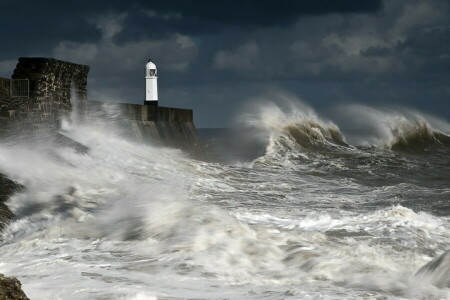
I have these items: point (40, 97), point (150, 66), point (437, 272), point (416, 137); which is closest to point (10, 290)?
point (437, 272)

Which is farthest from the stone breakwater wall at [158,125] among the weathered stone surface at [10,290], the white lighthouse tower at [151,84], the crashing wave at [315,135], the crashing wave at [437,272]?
the weathered stone surface at [10,290]

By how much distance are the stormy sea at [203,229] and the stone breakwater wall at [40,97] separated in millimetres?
301

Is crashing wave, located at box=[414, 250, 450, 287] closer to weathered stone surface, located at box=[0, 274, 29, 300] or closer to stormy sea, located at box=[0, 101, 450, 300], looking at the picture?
stormy sea, located at box=[0, 101, 450, 300]

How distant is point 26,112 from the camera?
31.4 feet

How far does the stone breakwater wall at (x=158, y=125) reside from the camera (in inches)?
490

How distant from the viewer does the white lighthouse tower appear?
51.6ft

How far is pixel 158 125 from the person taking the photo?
1380cm

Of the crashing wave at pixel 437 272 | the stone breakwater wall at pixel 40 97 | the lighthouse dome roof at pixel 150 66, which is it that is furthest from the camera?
the lighthouse dome roof at pixel 150 66

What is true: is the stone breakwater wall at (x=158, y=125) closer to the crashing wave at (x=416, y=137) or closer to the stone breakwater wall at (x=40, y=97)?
the stone breakwater wall at (x=40, y=97)

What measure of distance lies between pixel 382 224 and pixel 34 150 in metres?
4.75

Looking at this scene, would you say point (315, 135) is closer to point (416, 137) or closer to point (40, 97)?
point (416, 137)

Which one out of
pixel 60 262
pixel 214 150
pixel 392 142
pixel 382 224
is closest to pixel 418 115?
pixel 392 142

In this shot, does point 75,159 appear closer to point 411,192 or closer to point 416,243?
point 411,192

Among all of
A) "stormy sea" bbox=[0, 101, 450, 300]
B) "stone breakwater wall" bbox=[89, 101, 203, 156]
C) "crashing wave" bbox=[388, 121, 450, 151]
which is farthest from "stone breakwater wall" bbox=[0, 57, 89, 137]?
"crashing wave" bbox=[388, 121, 450, 151]
